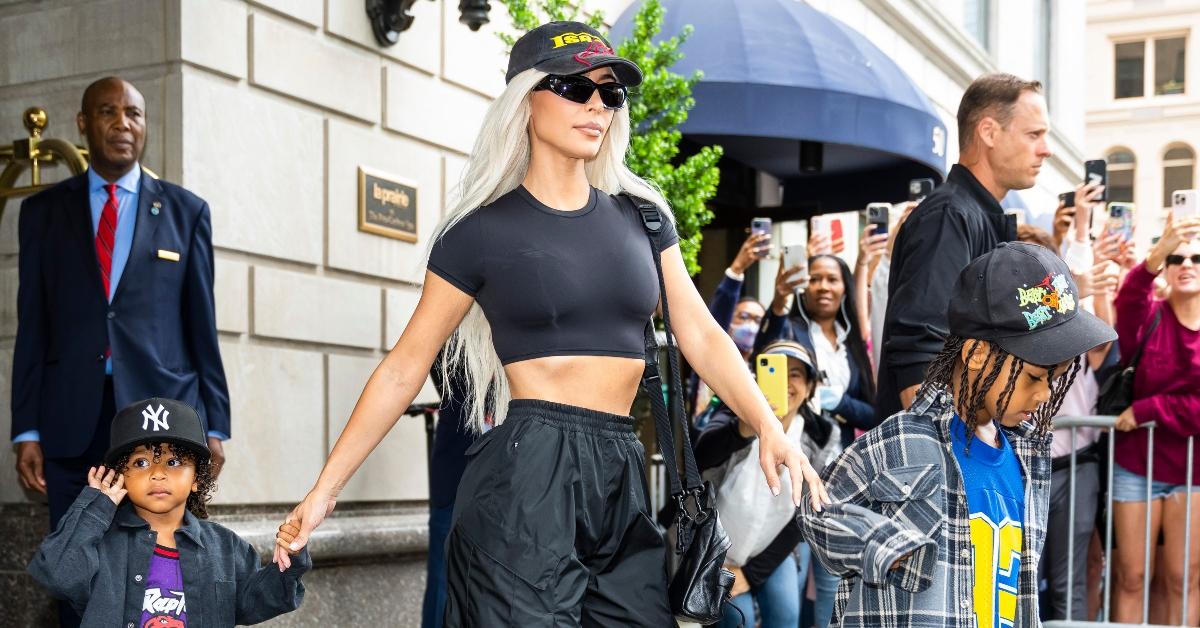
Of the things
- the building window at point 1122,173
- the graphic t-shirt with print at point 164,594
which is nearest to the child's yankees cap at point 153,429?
the graphic t-shirt with print at point 164,594

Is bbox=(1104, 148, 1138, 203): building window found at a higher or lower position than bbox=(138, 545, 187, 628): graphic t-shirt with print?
higher

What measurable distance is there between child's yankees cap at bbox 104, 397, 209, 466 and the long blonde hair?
106 cm

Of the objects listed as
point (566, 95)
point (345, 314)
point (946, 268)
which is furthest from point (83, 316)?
point (946, 268)

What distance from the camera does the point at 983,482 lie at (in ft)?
12.1

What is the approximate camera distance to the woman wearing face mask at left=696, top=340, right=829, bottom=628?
631 centimetres

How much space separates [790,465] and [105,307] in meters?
3.23

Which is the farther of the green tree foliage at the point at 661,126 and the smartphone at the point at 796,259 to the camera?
the green tree foliage at the point at 661,126

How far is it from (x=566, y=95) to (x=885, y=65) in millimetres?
8422

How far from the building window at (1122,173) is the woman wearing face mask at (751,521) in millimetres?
45119

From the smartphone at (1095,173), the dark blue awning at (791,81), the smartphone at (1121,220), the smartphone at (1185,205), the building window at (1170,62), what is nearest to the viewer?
the smartphone at (1185,205)

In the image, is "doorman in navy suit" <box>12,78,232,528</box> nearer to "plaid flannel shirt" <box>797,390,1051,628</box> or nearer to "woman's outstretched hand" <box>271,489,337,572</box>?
"woman's outstretched hand" <box>271,489,337,572</box>

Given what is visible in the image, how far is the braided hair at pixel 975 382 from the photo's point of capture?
365 centimetres

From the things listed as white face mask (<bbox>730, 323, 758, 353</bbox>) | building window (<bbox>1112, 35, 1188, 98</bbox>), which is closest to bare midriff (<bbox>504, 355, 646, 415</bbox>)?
white face mask (<bbox>730, 323, 758, 353</bbox>)

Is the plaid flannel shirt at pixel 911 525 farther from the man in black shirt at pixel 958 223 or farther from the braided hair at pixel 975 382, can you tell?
the man in black shirt at pixel 958 223
